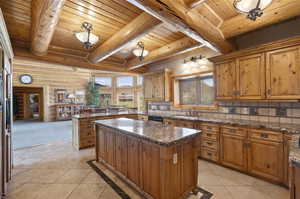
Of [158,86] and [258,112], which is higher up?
[158,86]

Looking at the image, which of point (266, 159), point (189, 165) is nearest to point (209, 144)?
point (266, 159)

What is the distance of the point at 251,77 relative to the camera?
2660 mm

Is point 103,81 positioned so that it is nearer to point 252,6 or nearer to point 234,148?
point 234,148

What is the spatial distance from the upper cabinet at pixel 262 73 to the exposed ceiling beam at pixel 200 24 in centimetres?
31

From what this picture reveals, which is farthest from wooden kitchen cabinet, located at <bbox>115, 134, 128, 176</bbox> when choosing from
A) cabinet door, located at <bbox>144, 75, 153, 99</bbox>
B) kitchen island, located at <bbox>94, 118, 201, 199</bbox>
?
cabinet door, located at <bbox>144, 75, 153, 99</bbox>

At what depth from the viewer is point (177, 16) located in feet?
6.06

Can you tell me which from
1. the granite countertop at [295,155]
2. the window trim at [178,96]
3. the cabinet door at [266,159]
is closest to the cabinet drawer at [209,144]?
the cabinet door at [266,159]

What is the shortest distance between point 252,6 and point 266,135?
1.94 meters

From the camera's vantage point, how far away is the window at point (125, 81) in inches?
349

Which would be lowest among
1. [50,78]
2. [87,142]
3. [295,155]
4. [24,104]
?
[87,142]

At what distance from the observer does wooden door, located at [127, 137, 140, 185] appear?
2020mm

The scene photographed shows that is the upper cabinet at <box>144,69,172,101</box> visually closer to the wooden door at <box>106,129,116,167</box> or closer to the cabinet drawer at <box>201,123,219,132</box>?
the cabinet drawer at <box>201,123,219,132</box>

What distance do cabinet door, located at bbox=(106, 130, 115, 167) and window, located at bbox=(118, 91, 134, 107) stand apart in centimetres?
608

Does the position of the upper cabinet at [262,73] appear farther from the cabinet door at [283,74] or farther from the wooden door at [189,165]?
the wooden door at [189,165]
